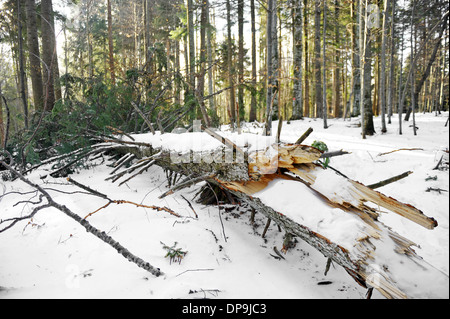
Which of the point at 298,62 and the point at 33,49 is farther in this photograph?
the point at 298,62

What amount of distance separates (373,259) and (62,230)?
7.68ft

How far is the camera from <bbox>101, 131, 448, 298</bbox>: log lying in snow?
101 cm

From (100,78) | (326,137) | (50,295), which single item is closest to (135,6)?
(100,78)

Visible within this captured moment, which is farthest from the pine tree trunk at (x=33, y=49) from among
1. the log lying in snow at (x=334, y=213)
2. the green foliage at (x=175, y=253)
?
the log lying in snow at (x=334, y=213)

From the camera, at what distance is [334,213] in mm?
1353

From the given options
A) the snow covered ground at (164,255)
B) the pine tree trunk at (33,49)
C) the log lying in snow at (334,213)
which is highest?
the pine tree trunk at (33,49)

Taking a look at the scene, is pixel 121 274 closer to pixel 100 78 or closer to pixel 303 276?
pixel 303 276

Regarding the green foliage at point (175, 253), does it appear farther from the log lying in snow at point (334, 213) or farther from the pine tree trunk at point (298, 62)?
the pine tree trunk at point (298, 62)

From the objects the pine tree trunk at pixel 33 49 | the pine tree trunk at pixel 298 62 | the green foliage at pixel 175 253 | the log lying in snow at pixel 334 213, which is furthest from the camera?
the pine tree trunk at pixel 298 62

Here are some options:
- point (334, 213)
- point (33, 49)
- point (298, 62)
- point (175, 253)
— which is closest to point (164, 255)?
point (175, 253)

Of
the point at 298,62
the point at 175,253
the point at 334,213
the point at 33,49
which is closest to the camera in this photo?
the point at 334,213

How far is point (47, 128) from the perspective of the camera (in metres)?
4.20

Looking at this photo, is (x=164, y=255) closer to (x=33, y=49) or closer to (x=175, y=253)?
(x=175, y=253)

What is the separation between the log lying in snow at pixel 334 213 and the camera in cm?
101
